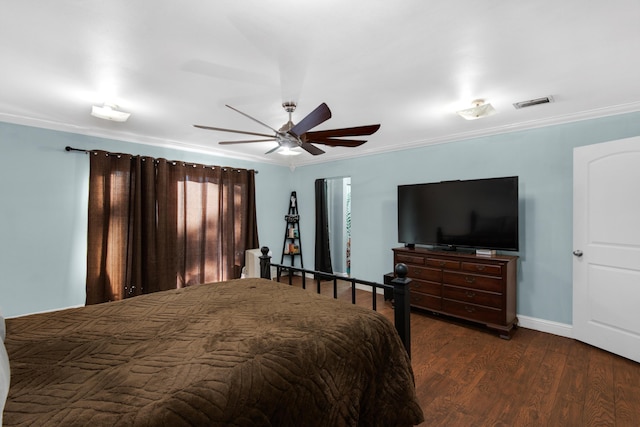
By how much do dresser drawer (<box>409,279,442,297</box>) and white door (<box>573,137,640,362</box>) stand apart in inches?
50.1

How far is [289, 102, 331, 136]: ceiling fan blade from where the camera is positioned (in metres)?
1.85

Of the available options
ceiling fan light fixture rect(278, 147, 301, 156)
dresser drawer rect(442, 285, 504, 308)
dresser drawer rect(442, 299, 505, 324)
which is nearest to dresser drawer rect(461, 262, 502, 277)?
dresser drawer rect(442, 285, 504, 308)

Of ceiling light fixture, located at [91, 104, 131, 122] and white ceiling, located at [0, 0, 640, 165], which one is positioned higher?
white ceiling, located at [0, 0, 640, 165]

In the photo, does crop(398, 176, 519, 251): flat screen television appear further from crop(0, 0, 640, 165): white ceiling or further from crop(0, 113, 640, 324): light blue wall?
crop(0, 0, 640, 165): white ceiling

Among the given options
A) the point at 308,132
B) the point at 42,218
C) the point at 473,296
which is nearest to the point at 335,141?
the point at 308,132

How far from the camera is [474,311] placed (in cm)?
326

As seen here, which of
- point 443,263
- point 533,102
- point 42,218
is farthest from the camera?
point 443,263

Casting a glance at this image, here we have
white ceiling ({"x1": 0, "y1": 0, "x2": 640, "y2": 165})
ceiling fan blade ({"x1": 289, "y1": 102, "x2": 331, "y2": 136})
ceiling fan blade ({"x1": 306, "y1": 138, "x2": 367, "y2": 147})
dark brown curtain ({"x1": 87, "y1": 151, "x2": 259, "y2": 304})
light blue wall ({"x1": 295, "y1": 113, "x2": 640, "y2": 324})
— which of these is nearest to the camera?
white ceiling ({"x1": 0, "y1": 0, "x2": 640, "y2": 165})

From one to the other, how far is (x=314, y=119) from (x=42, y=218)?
11.2 feet

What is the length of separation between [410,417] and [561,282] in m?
2.60

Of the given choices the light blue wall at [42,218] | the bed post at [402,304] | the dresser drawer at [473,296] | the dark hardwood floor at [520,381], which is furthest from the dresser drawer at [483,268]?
the light blue wall at [42,218]

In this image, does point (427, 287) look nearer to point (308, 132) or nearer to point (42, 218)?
point (308, 132)

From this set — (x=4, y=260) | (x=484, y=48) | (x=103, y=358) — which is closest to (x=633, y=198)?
(x=484, y=48)

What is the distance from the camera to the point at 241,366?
1149mm
